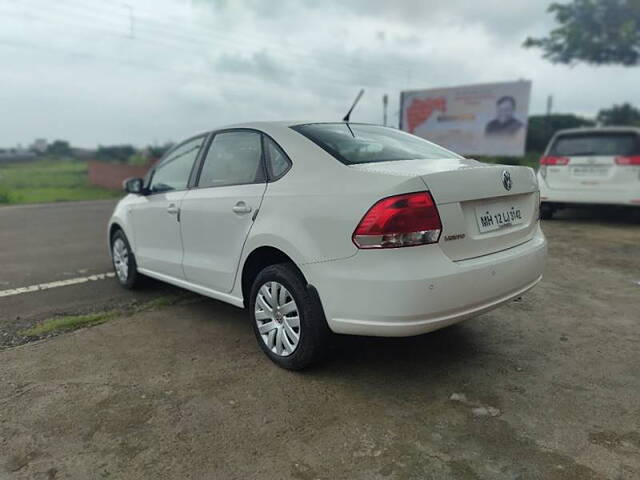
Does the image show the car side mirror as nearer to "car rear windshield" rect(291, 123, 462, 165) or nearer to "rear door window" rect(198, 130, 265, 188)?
"rear door window" rect(198, 130, 265, 188)

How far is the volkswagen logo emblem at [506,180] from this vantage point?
301cm

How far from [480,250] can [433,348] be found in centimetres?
94

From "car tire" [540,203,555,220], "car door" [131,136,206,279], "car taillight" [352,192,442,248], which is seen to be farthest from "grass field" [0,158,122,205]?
"car taillight" [352,192,442,248]

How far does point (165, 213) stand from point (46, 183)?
76.9 ft

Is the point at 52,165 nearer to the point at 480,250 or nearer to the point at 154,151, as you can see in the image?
the point at 154,151

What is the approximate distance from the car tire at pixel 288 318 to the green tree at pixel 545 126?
26989mm

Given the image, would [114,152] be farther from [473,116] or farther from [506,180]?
[506,180]

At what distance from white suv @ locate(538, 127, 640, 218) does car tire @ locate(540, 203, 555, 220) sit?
224 millimetres

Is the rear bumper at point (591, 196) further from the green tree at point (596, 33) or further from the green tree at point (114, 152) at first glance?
the green tree at point (114, 152)

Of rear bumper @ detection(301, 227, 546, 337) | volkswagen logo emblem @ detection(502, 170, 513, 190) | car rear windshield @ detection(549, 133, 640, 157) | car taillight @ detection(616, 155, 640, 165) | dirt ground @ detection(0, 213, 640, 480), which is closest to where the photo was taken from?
dirt ground @ detection(0, 213, 640, 480)

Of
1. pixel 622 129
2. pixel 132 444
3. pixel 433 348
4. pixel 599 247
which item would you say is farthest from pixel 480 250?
pixel 622 129

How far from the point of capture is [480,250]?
2.82m

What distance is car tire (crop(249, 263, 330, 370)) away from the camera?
2891 mm

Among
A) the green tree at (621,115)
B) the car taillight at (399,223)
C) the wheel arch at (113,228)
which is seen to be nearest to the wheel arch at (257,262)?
the car taillight at (399,223)
